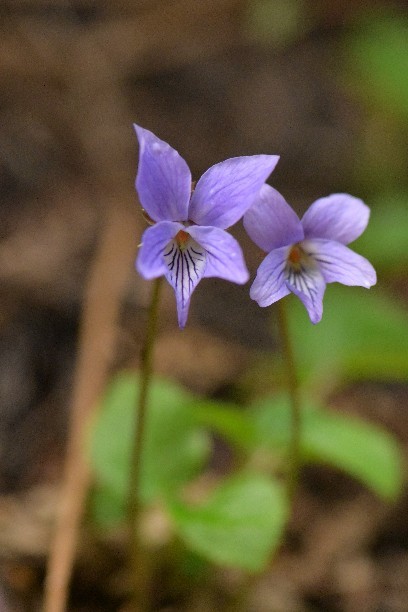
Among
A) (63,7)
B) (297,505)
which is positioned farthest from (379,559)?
(63,7)

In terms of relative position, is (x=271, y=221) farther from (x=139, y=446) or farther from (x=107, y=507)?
(x=107, y=507)

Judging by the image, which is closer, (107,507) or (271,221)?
(271,221)

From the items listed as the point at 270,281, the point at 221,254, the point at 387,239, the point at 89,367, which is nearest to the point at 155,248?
the point at 221,254

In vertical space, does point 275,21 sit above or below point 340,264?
above

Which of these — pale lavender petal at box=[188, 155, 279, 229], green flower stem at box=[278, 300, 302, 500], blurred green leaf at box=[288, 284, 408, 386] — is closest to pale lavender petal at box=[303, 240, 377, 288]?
green flower stem at box=[278, 300, 302, 500]

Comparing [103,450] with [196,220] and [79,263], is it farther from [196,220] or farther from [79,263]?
[79,263]

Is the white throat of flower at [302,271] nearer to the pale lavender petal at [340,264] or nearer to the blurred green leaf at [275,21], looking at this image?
the pale lavender petal at [340,264]

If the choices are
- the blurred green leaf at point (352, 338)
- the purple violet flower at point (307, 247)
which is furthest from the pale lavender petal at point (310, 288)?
the blurred green leaf at point (352, 338)
